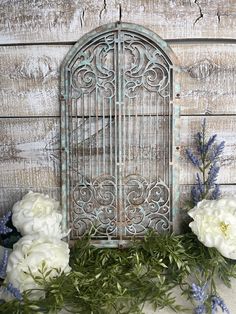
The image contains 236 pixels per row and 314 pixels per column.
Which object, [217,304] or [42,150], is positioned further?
[42,150]

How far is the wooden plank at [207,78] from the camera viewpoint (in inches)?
38.6

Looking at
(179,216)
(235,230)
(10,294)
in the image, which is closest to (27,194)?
(10,294)

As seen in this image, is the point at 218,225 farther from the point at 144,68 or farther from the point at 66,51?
the point at 66,51

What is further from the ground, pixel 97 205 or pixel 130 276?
pixel 97 205

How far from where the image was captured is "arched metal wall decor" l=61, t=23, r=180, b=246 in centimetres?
97

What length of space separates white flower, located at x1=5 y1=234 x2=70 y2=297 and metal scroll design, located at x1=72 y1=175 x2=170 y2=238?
0.15 metres

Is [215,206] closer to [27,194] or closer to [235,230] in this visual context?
[235,230]

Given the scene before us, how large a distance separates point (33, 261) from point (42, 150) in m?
0.29

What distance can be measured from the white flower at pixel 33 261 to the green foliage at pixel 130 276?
0.05 feet

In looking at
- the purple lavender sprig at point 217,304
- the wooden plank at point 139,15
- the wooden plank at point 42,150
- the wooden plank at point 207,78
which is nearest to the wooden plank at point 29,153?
the wooden plank at point 42,150

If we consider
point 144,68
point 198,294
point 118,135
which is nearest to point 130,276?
point 198,294

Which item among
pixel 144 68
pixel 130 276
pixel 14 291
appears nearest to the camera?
pixel 14 291

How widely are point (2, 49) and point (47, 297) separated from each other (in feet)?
1.80

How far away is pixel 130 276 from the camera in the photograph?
865 millimetres
